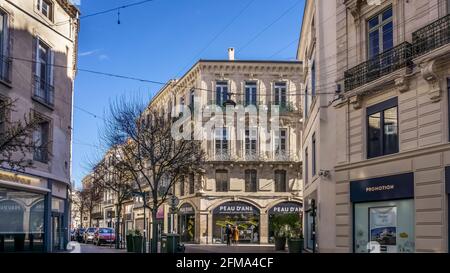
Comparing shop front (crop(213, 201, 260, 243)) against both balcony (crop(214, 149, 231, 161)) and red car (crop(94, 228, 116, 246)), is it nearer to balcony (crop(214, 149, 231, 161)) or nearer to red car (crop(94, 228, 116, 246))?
balcony (crop(214, 149, 231, 161))

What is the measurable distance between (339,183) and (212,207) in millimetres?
24842

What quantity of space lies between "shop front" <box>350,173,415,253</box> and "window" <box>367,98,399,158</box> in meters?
1.02

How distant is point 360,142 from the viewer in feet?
56.1

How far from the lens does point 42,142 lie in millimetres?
7090

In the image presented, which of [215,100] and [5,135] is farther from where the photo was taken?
[5,135]

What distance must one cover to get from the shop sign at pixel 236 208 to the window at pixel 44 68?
1489 inches

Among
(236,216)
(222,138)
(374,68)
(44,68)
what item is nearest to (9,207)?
(44,68)

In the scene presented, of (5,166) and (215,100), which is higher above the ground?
(215,100)

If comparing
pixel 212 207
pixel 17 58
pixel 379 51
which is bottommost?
pixel 212 207

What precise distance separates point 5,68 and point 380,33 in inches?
554
